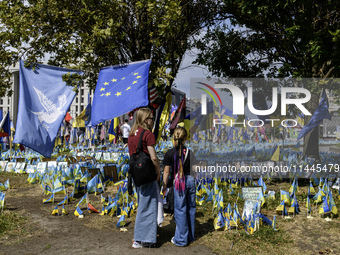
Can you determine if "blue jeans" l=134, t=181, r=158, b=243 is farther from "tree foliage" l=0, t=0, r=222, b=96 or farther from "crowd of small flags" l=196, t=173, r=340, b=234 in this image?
"tree foliage" l=0, t=0, r=222, b=96

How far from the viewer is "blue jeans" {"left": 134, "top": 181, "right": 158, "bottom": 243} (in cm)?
468

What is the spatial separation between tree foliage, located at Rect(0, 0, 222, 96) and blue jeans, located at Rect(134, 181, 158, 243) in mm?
4117

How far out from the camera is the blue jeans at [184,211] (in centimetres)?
479

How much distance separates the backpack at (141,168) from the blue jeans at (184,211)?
0.51 m

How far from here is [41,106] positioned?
7133mm

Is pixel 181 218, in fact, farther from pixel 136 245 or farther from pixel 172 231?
pixel 172 231

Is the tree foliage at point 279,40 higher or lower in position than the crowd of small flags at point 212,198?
higher

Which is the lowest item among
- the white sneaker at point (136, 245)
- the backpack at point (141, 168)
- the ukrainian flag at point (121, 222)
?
the white sneaker at point (136, 245)

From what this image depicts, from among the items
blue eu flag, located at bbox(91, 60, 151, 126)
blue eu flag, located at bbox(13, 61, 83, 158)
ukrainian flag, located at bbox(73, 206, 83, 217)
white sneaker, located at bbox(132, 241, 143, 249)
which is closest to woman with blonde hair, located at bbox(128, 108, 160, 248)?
white sneaker, located at bbox(132, 241, 143, 249)

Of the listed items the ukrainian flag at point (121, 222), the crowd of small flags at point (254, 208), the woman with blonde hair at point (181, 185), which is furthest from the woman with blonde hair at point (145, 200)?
the crowd of small flags at point (254, 208)

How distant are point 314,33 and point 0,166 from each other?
33.8 ft

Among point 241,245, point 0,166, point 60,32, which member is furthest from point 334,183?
point 0,166

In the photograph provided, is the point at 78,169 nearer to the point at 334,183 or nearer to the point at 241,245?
the point at 241,245

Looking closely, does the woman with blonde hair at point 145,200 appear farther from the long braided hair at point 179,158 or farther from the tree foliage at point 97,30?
the tree foliage at point 97,30
